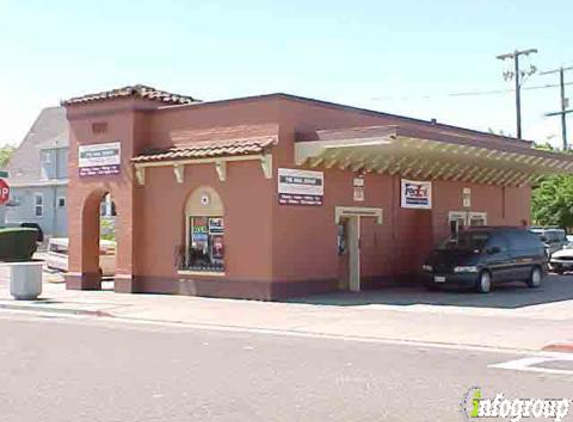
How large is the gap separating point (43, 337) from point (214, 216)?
897cm

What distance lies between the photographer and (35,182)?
5806cm

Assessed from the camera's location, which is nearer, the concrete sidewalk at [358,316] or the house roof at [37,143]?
the concrete sidewalk at [358,316]

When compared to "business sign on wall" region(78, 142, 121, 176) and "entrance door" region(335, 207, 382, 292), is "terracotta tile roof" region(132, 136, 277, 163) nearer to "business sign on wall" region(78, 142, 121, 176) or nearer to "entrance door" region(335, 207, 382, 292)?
"business sign on wall" region(78, 142, 121, 176)

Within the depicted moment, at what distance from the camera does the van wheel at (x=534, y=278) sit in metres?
25.8

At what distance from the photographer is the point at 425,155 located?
80.3 ft

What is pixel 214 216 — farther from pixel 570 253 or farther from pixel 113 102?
pixel 570 253

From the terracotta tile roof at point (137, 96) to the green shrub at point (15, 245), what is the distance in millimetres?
17289

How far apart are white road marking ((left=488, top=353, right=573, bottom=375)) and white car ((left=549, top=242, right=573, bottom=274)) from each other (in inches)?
821

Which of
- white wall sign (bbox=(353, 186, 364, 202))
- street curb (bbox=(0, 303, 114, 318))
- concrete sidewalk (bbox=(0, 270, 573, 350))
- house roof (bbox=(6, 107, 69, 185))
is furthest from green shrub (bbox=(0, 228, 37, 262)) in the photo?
white wall sign (bbox=(353, 186, 364, 202))

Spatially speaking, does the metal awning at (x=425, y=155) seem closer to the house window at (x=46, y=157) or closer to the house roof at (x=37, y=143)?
the house roof at (x=37, y=143)

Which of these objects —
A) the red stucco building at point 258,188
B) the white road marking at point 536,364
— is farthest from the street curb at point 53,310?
the white road marking at point 536,364

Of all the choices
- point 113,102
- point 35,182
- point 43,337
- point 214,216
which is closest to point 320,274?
point 214,216

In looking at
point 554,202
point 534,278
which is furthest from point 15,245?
point 554,202

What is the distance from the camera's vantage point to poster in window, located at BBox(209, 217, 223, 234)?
23281 millimetres
